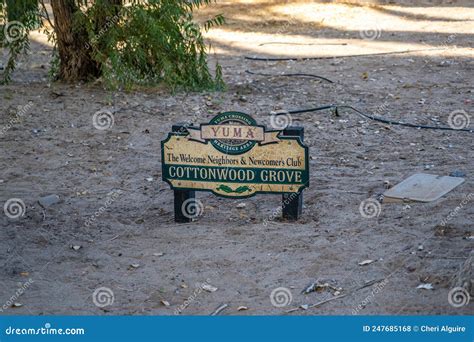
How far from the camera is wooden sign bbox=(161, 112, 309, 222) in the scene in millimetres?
6039

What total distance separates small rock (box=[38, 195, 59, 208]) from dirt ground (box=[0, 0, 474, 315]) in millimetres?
62

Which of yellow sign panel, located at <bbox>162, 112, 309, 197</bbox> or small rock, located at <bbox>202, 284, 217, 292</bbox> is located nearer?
small rock, located at <bbox>202, 284, 217, 292</bbox>

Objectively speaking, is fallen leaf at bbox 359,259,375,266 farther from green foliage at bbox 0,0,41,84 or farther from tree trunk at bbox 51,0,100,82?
green foliage at bbox 0,0,41,84

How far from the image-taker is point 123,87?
9859 millimetres

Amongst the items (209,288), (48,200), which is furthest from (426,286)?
(48,200)

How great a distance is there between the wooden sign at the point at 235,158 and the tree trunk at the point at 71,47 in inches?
162

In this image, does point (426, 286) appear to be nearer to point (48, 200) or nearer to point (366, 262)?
point (366, 262)

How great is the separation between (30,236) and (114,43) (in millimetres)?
3931

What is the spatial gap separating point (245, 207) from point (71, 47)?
431 cm

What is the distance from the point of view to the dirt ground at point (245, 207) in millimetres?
5090

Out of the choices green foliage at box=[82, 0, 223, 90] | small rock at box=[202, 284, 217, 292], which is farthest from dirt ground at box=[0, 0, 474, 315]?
green foliage at box=[82, 0, 223, 90]

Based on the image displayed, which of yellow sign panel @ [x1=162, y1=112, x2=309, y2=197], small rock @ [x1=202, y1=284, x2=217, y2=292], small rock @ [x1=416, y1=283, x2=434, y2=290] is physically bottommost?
small rock @ [x1=202, y1=284, x2=217, y2=292]

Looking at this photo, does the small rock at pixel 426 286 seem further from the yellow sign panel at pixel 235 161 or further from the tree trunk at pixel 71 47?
the tree trunk at pixel 71 47

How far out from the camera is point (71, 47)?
33.2ft
